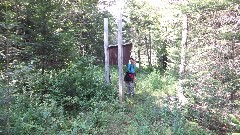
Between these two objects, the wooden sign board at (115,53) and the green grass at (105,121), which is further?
the wooden sign board at (115,53)

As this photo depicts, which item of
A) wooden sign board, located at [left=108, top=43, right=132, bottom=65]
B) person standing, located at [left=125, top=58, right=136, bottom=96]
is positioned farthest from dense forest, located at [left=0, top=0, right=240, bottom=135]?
wooden sign board, located at [left=108, top=43, right=132, bottom=65]

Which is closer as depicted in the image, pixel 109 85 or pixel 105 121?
pixel 105 121

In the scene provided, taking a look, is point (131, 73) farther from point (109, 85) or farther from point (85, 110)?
point (85, 110)

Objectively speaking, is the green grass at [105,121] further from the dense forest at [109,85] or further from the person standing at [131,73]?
the person standing at [131,73]

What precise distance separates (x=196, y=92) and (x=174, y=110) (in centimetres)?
128

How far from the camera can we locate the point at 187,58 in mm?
9297

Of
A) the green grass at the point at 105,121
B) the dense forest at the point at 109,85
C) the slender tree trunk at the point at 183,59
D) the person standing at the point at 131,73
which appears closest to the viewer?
the green grass at the point at 105,121

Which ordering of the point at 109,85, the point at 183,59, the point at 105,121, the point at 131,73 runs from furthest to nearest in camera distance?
the point at 131,73 < the point at 109,85 < the point at 183,59 < the point at 105,121

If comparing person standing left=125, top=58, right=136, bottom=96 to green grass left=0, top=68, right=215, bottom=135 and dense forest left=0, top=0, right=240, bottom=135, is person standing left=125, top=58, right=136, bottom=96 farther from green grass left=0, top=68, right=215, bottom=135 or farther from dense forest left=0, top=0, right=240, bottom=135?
green grass left=0, top=68, right=215, bottom=135

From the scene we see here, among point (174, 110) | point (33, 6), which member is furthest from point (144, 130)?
point (33, 6)

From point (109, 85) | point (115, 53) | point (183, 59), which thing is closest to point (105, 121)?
point (109, 85)

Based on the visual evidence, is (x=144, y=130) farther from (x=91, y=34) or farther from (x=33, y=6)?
(x=91, y=34)

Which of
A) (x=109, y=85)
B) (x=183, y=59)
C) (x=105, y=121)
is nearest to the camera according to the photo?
(x=105, y=121)

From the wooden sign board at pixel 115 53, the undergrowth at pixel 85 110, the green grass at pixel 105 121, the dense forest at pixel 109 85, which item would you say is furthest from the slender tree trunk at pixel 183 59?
the wooden sign board at pixel 115 53
